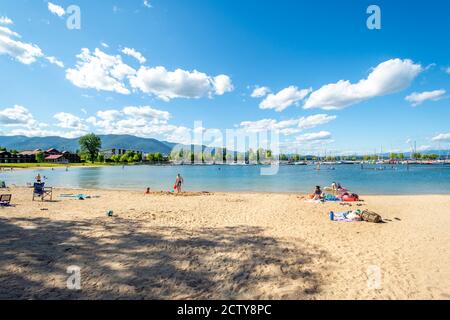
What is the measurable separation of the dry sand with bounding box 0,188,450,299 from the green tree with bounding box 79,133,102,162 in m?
154

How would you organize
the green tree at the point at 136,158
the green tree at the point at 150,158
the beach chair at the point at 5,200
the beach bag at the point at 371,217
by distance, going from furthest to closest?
1. the green tree at the point at 150,158
2. the green tree at the point at 136,158
3. the beach chair at the point at 5,200
4. the beach bag at the point at 371,217

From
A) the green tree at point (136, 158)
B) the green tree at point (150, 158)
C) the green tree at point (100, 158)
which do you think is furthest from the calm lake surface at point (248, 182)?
the green tree at point (150, 158)

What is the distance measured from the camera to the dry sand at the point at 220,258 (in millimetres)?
5258

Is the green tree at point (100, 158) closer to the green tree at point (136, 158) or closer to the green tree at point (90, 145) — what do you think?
the green tree at point (90, 145)

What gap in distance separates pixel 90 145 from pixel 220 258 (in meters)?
165

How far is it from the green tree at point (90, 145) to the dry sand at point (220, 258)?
506ft

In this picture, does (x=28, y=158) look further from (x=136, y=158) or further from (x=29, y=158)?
(x=136, y=158)

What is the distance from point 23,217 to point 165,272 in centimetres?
1051

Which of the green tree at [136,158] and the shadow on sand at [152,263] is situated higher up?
the green tree at [136,158]

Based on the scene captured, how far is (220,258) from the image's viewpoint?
7.04 m

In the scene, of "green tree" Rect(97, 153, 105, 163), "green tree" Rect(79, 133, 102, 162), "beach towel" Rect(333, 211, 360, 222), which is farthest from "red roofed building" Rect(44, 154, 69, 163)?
"beach towel" Rect(333, 211, 360, 222)
